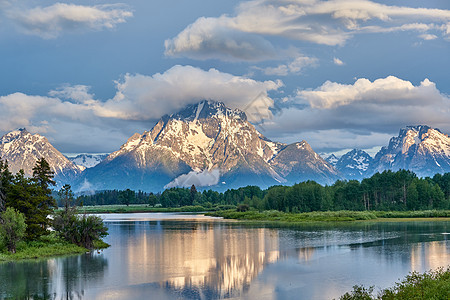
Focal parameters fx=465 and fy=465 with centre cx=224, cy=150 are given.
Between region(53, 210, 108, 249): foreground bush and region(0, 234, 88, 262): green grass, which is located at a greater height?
region(53, 210, 108, 249): foreground bush

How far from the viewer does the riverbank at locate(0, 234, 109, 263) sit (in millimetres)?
70956

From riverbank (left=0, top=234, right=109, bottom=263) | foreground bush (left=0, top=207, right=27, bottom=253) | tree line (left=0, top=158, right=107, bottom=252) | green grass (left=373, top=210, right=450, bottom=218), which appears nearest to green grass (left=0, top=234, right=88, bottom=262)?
riverbank (left=0, top=234, right=109, bottom=263)

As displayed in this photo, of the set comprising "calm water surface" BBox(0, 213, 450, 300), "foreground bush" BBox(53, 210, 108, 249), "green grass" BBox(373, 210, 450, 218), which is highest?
"foreground bush" BBox(53, 210, 108, 249)

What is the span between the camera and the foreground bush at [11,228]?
6875cm

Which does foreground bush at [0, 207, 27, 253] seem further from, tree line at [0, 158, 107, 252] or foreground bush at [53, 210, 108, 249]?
foreground bush at [53, 210, 108, 249]

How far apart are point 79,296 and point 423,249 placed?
5791cm

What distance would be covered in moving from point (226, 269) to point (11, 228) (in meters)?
32.9

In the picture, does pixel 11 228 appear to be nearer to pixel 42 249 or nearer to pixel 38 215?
pixel 42 249

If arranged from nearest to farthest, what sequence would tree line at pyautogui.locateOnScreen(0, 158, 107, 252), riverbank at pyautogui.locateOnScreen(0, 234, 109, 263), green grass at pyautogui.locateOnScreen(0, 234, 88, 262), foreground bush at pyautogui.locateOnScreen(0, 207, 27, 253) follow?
foreground bush at pyautogui.locateOnScreen(0, 207, 27, 253) < riverbank at pyautogui.locateOnScreen(0, 234, 109, 263) < green grass at pyautogui.locateOnScreen(0, 234, 88, 262) < tree line at pyautogui.locateOnScreen(0, 158, 107, 252)

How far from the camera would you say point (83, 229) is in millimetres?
84188

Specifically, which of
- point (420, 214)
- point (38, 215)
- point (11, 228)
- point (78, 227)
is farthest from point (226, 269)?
point (420, 214)

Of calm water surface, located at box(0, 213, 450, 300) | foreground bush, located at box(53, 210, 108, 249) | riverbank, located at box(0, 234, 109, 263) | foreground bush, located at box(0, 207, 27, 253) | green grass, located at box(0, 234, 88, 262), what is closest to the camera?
calm water surface, located at box(0, 213, 450, 300)

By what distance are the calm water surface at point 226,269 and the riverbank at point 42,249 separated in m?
3.66

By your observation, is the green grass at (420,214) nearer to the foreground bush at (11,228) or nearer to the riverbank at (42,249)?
the riverbank at (42,249)
